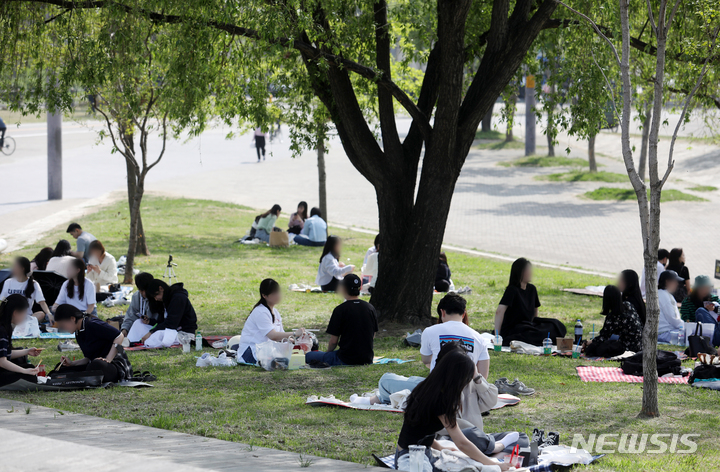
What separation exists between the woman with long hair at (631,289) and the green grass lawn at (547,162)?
29.4m

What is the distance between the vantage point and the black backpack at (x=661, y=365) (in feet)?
28.6

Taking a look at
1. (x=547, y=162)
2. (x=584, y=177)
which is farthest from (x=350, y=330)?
(x=547, y=162)

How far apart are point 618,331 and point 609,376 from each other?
1.25m

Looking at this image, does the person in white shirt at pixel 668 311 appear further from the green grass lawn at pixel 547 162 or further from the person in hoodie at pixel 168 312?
the green grass lawn at pixel 547 162

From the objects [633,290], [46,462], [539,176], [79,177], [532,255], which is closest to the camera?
[46,462]

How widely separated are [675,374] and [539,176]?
1084 inches

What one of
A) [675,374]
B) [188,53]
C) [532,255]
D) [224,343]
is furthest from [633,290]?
[532,255]

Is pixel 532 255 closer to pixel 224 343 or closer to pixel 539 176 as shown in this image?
pixel 224 343

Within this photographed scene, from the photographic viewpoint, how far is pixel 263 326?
30.1ft

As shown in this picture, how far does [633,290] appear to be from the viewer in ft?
32.5

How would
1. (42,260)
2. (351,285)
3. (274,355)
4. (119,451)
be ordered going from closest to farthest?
(119,451) < (351,285) < (274,355) < (42,260)

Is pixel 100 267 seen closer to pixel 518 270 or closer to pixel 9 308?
pixel 9 308

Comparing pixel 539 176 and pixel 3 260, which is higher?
pixel 539 176

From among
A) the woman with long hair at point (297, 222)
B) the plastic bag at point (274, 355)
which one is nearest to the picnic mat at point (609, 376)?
the plastic bag at point (274, 355)
